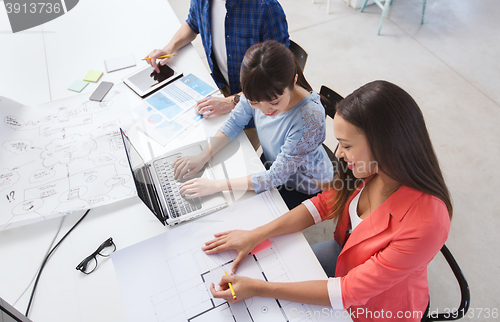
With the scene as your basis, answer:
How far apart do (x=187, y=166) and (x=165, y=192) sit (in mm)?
143

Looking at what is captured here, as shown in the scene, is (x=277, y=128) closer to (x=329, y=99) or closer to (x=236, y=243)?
(x=329, y=99)

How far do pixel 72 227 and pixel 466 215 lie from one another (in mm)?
2148

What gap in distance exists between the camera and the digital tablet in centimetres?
156

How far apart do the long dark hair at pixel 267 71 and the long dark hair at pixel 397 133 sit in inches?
10.8

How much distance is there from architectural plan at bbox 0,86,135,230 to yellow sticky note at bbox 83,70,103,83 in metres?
0.12

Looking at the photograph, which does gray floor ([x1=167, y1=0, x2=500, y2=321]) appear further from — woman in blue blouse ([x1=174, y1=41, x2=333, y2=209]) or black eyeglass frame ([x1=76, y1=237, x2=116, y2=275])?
black eyeglass frame ([x1=76, y1=237, x2=116, y2=275])

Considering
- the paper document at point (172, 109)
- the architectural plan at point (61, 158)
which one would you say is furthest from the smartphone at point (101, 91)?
the paper document at point (172, 109)

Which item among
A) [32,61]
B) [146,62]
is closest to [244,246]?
[146,62]

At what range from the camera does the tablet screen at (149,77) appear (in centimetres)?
158

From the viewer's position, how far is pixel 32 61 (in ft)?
5.82

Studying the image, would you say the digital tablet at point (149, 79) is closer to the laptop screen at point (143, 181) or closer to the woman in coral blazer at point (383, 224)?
the laptop screen at point (143, 181)

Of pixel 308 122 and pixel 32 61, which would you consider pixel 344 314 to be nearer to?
pixel 308 122

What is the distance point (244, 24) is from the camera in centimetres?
156

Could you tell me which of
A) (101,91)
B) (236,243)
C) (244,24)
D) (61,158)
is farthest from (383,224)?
(101,91)
